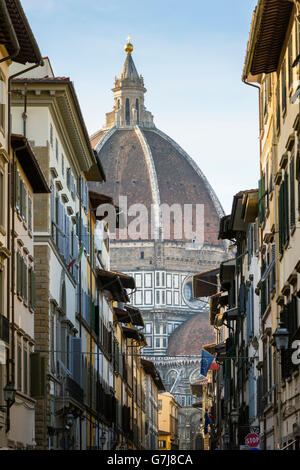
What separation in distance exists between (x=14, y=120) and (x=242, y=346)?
13232 mm

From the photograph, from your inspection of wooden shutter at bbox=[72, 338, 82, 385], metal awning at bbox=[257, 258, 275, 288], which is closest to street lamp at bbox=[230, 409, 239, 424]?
wooden shutter at bbox=[72, 338, 82, 385]

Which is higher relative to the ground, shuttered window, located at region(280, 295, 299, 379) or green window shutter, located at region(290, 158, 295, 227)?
green window shutter, located at region(290, 158, 295, 227)

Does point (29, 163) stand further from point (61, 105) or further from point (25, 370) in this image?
point (61, 105)

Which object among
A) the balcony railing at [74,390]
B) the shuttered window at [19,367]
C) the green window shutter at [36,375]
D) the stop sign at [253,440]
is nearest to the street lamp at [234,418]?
the balcony railing at [74,390]

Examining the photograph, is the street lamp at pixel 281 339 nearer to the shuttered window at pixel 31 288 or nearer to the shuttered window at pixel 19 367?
the shuttered window at pixel 19 367

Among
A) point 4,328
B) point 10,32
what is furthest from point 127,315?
point 10,32

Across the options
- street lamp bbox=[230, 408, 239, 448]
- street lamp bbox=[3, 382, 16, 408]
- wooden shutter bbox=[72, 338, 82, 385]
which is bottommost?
street lamp bbox=[3, 382, 16, 408]

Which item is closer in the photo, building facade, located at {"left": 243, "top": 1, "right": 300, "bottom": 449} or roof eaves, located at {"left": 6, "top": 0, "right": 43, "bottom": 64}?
building facade, located at {"left": 243, "top": 1, "right": 300, "bottom": 449}

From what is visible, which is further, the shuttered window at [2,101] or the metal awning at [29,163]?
the metal awning at [29,163]

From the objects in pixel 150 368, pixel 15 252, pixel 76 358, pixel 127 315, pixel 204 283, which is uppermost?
pixel 204 283

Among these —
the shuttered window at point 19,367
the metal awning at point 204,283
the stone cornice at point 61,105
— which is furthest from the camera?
the metal awning at point 204,283

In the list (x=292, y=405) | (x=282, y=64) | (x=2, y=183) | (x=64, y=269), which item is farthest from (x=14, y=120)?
(x=292, y=405)

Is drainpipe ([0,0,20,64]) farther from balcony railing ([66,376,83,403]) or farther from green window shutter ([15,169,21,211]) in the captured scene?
balcony railing ([66,376,83,403])
